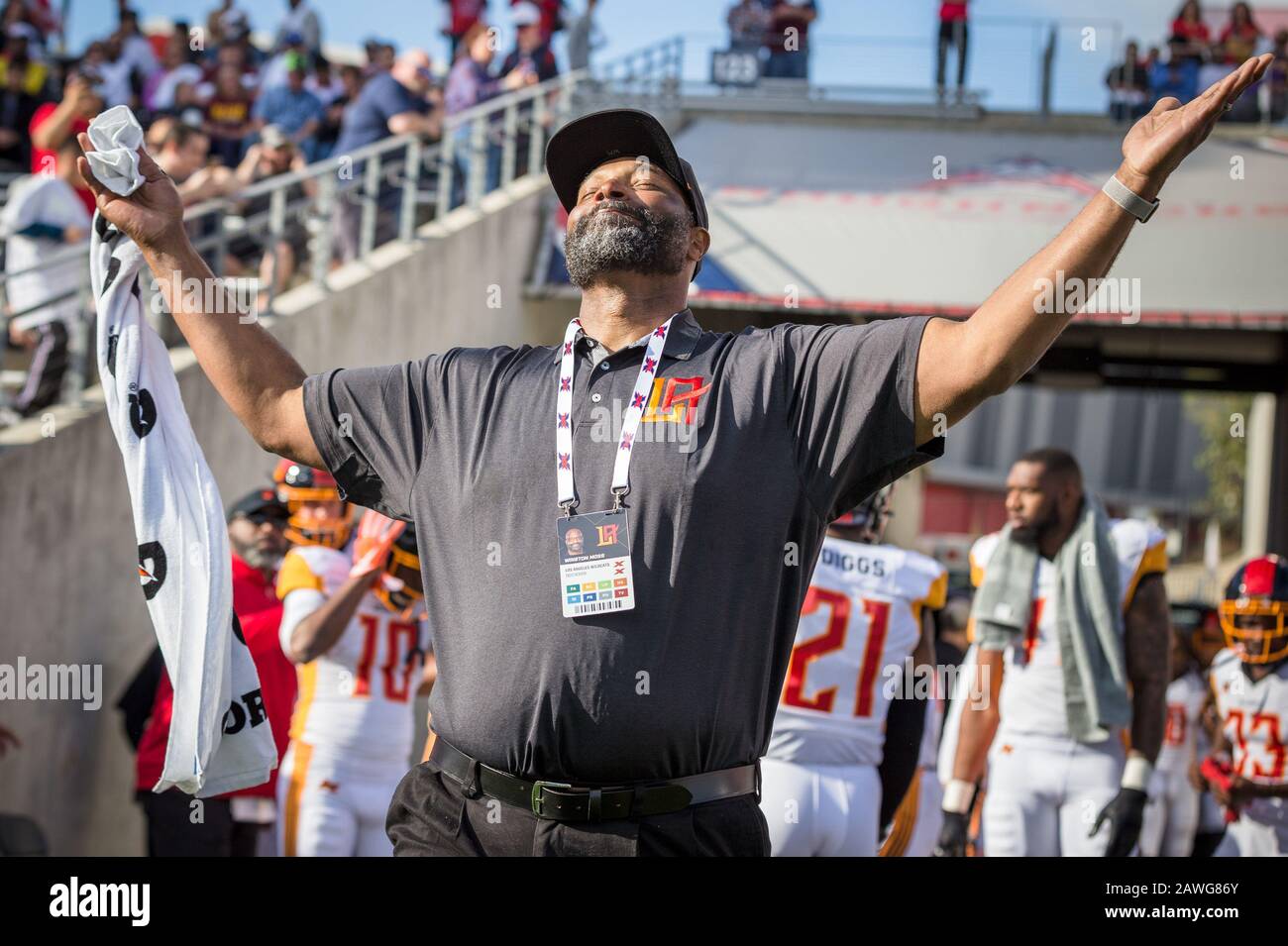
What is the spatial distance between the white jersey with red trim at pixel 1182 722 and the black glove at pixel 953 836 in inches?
156

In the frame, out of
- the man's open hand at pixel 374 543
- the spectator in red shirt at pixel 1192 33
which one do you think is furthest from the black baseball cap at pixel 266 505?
the spectator in red shirt at pixel 1192 33

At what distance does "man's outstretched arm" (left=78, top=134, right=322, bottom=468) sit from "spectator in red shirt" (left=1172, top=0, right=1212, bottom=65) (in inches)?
563

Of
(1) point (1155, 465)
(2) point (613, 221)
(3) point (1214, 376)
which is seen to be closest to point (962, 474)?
(1) point (1155, 465)

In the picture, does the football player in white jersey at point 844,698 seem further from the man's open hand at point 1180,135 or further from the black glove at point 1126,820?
the man's open hand at point 1180,135

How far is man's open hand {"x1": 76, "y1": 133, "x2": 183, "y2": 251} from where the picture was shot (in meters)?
3.44

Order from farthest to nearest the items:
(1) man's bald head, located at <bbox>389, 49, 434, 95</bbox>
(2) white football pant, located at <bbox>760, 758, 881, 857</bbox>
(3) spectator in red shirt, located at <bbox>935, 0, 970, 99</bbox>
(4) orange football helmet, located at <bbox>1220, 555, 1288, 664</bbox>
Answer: (3) spectator in red shirt, located at <bbox>935, 0, 970, 99</bbox> → (1) man's bald head, located at <bbox>389, 49, 434, 95</bbox> → (4) orange football helmet, located at <bbox>1220, 555, 1288, 664</bbox> → (2) white football pant, located at <bbox>760, 758, 881, 857</bbox>

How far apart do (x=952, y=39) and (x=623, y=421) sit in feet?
45.8

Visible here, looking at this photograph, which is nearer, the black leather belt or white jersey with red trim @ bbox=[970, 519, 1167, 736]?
the black leather belt

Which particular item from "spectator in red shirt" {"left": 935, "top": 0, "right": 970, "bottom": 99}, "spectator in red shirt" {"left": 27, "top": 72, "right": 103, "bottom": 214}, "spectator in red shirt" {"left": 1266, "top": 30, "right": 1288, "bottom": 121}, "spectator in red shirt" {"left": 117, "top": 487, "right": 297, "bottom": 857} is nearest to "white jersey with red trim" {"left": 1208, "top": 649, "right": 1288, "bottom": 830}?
"spectator in red shirt" {"left": 117, "top": 487, "right": 297, "bottom": 857}

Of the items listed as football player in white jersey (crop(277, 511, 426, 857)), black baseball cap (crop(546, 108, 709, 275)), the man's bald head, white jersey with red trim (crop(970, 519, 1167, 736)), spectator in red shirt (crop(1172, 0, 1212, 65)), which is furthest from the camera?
spectator in red shirt (crop(1172, 0, 1212, 65))

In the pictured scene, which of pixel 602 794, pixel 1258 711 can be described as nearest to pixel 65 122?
pixel 1258 711

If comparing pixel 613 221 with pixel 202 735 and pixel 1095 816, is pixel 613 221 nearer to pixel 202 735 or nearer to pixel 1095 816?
pixel 202 735

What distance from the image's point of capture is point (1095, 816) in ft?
21.7

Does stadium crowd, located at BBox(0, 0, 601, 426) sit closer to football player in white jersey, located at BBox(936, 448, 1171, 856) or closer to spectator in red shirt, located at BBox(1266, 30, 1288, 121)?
football player in white jersey, located at BBox(936, 448, 1171, 856)
